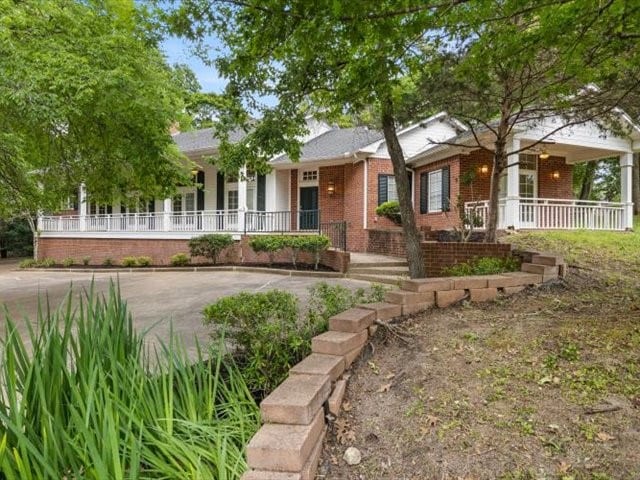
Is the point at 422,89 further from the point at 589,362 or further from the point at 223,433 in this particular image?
the point at 223,433

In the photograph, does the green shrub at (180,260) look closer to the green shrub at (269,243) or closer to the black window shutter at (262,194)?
the green shrub at (269,243)

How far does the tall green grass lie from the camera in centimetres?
166

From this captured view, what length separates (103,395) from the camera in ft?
6.29

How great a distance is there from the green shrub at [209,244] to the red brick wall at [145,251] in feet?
1.78

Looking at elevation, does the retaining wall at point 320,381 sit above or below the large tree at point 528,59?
below

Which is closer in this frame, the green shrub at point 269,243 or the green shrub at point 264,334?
the green shrub at point 264,334

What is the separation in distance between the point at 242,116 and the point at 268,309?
397cm

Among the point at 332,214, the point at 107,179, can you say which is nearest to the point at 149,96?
the point at 107,179

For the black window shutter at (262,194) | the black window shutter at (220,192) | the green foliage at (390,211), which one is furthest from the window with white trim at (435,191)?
the black window shutter at (220,192)

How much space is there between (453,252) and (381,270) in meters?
2.92

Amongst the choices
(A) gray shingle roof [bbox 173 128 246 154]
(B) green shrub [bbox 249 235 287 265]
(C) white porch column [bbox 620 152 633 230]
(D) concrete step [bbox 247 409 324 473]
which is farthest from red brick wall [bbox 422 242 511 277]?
(A) gray shingle roof [bbox 173 128 246 154]

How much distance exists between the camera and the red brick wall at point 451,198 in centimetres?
1333

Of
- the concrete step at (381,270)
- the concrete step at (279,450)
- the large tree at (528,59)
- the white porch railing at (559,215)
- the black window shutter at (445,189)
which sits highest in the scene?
the large tree at (528,59)

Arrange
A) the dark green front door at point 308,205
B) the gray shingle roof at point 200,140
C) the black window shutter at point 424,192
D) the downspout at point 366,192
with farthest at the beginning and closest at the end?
1. the dark green front door at point 308,205
2. the gray shingle roof at point 200,140
3. the black window shutter at point 424,192
4. the downspout at point 366,192
